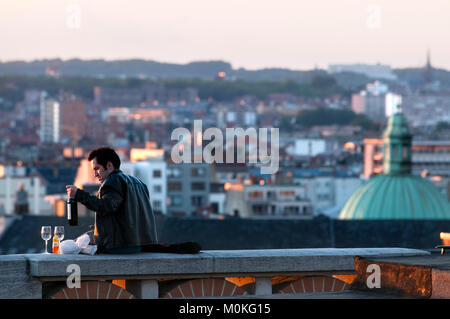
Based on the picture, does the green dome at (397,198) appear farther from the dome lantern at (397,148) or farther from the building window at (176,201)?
the building window at (176,201)

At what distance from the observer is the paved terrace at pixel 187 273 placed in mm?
10500

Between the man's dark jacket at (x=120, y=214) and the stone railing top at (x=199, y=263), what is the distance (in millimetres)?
169

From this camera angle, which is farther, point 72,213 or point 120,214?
point 72,213

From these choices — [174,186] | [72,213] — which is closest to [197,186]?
[174,186]

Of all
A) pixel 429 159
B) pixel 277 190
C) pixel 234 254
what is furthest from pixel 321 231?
pixel 429 159

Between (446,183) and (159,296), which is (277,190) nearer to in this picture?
(446,183)

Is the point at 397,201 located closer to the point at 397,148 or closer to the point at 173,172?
the point at 397,148

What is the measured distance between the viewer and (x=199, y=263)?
432 inches

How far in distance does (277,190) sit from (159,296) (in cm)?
9109

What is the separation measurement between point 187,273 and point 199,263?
0.40ft

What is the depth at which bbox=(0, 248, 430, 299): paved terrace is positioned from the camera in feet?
34.4
